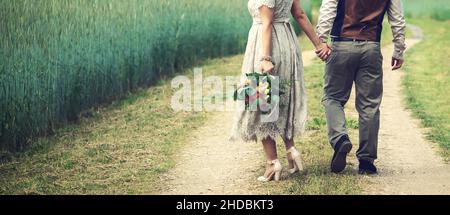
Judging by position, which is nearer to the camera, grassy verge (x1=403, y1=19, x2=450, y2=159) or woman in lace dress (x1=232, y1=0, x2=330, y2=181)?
woman in lace dress (x1=232, y1=0, x2=330, y2=181)

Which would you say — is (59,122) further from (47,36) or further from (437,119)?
(437,119)

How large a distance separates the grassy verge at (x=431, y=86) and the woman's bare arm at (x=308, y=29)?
1.82m

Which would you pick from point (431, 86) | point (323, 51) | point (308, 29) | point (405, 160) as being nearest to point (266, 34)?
point (308, 29)

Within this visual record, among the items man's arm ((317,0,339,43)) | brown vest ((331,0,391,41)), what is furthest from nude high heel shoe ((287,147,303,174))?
brown vest ((331,0,391,41))

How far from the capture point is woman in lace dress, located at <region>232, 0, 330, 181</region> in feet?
20.0

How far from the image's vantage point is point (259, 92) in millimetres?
6137

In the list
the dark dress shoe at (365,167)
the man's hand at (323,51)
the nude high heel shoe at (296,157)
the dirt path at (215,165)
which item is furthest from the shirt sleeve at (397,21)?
the dirt path at (215,165)

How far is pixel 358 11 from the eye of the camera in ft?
21.0

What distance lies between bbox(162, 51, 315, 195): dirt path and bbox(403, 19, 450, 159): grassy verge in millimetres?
1820

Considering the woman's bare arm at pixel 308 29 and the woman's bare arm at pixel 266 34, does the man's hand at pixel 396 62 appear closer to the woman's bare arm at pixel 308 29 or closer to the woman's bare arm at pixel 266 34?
the woman's bare arm at pixel 308 29

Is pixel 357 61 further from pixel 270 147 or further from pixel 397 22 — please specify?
pixel 270 147

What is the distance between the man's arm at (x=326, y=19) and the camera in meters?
6.42

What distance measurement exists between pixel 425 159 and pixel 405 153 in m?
0.27

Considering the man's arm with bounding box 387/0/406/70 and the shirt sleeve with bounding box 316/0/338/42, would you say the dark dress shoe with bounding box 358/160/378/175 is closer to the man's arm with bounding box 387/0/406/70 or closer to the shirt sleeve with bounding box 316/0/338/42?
the man's arm with bounding box 387/0/406/70
